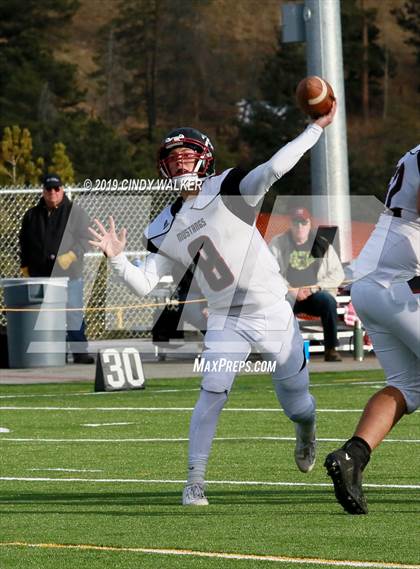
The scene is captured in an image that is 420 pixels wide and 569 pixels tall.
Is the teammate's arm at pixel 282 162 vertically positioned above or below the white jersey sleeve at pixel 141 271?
above

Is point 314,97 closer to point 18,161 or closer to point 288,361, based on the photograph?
point 288,361

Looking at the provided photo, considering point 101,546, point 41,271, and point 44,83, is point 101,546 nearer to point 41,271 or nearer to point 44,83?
point 41,271

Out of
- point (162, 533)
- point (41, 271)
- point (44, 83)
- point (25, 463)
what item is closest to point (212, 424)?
point (162, 533)

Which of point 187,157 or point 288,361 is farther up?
point 187,157

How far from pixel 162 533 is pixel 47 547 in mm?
517

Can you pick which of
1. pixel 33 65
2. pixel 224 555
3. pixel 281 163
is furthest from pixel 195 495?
pixel 33 65

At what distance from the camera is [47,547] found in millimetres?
6070

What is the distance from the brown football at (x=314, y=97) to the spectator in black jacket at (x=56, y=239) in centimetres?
975

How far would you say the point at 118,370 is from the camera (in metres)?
14.1

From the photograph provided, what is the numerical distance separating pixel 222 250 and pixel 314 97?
97 cm

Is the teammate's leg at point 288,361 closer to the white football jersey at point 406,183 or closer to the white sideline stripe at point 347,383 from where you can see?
the white football jersey at point 406,183

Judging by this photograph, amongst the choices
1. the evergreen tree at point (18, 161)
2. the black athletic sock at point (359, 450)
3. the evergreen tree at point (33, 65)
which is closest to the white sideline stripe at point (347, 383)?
the black athletic sock at point (359, 450)

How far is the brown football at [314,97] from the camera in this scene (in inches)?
271

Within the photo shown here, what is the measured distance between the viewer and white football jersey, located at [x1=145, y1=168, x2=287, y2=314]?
24.3 ft
